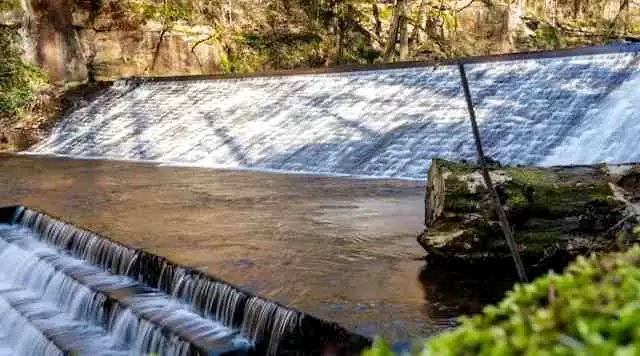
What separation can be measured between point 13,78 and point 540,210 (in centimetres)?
1603

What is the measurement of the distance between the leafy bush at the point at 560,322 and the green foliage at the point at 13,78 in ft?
57.6

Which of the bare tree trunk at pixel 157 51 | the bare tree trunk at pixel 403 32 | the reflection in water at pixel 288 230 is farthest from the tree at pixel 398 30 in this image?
the reflection in water at pixel 288 230

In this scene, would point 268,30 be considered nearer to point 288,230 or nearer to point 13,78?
point 13,78

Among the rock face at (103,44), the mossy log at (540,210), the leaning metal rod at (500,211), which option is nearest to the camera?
the leaning metal rod at (500,211)

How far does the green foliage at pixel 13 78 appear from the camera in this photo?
1745cm

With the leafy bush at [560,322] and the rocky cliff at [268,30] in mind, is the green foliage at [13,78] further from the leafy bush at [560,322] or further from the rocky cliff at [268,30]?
the leafy bush at [560,322]

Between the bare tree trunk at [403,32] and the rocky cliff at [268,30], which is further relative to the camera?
the bare tree trunk at [403,32]

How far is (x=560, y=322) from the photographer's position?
146 cm

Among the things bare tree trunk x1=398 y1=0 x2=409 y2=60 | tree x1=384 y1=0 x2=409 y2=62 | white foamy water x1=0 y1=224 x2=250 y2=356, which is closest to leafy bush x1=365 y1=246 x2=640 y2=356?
white foamy water x1=0 y1=224 x2=250 y2=356

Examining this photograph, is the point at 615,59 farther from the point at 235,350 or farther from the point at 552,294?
the point at 552,294

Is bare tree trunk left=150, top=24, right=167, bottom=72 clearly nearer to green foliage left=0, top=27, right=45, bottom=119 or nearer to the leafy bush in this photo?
green foliage left=0, top=27, right=45, bottom=119

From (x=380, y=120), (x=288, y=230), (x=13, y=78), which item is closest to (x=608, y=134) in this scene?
(x=380, y=120)

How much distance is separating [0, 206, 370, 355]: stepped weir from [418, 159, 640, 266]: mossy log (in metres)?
1.44

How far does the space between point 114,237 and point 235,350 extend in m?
2.52
